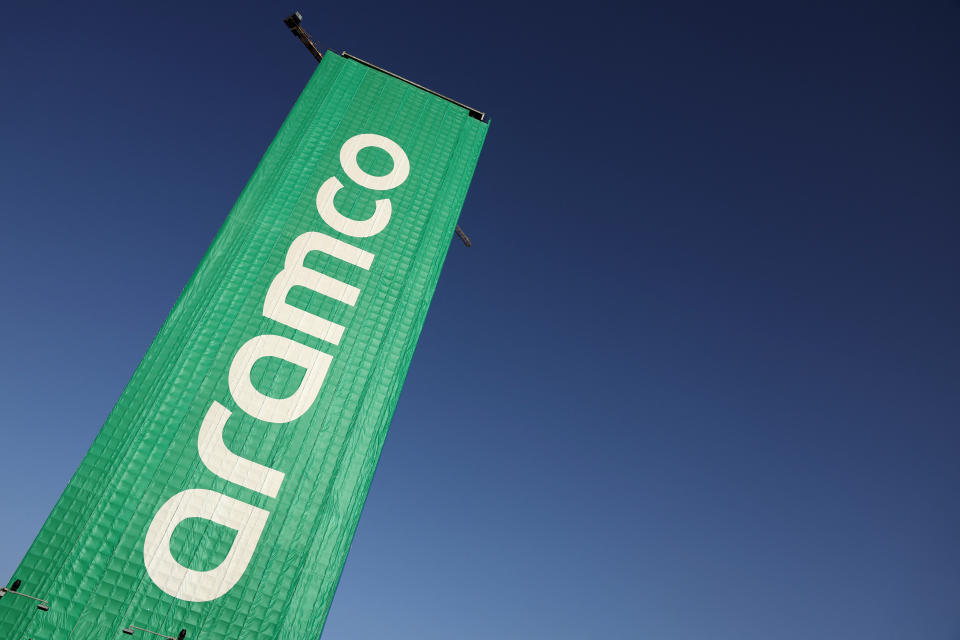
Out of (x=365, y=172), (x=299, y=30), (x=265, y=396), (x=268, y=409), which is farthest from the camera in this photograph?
(x=299, y=30)

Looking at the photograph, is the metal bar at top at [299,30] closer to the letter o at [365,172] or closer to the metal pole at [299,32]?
the metal pole at [299,32]

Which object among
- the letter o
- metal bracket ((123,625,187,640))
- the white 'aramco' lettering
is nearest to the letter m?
the white 'aramco' lettering

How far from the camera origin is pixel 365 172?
30547 mm

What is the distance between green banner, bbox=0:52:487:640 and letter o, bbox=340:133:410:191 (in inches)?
3.8

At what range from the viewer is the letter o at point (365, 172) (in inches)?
1193

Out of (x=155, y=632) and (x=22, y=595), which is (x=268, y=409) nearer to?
(x=155, y=632)

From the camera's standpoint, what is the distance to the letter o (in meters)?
30.3

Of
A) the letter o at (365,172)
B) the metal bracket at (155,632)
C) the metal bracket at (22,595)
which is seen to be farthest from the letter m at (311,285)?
the metal bracket at (22,595)

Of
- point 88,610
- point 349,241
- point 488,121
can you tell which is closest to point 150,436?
point 88,610

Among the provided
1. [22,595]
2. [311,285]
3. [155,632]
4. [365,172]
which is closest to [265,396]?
[311,285]

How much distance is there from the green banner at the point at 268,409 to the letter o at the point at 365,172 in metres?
0.10

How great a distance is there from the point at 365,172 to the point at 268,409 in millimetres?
14134

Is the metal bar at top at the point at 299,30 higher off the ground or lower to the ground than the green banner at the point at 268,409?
higher

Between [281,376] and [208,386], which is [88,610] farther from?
[281,376]
